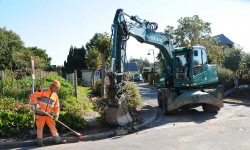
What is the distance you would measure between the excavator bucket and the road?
29.4 inches

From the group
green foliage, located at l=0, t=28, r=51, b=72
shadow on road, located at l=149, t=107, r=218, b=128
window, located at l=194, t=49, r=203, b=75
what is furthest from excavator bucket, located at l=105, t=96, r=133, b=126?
green foliage, located at l=0, t=28, r=51, b=72

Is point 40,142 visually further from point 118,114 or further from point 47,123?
point 118,114

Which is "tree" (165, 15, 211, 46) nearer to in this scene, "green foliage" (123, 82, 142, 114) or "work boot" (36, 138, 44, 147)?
"green foliage" (123, 82, 142, 114)

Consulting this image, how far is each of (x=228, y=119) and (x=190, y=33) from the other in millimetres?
36337

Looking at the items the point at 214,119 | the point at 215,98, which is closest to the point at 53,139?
the point at 214,119

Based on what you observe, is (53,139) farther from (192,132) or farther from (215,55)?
(215,55)

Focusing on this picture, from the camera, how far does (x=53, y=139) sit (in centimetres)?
878

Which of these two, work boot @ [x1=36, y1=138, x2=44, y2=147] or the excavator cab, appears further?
the excavator cab

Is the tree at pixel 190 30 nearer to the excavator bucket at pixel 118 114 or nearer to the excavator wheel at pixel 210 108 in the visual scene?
the excavator wheel at pixel 210 108

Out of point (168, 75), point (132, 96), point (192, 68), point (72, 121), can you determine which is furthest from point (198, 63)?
point (72, 121)

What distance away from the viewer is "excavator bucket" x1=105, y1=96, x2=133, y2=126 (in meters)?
10.4

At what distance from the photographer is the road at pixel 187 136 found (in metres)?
8.09

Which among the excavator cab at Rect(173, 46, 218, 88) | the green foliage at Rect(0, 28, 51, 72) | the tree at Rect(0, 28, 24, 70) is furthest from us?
the tree at Rect(0, 28, 24, 70)

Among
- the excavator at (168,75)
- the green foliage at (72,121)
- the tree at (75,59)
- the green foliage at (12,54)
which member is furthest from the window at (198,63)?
the tree at (75,59)
